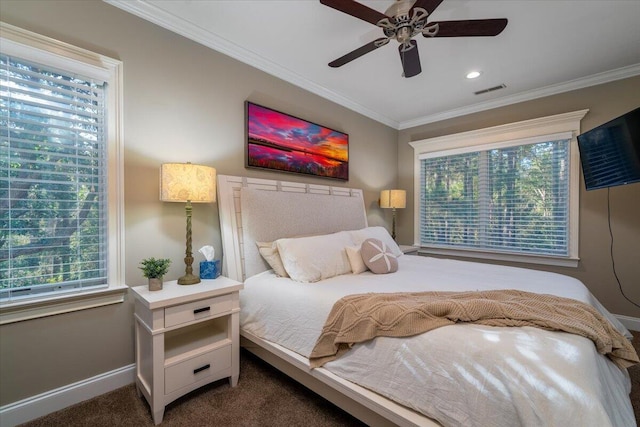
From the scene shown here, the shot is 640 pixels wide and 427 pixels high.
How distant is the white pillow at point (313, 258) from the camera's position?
2.10m

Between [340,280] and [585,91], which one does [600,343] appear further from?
[585,91]

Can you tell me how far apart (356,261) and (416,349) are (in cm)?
116

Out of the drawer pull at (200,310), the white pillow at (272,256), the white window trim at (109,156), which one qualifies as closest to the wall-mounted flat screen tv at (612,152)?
the white pillow at (272,256)

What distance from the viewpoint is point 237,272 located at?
2.31 m

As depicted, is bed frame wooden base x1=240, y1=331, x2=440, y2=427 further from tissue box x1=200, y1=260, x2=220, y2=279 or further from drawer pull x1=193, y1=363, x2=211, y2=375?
tissue box x1=200, y1=260, x2=220, y2=279

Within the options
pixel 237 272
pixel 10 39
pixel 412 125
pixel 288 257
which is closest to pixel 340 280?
pixel 288 257

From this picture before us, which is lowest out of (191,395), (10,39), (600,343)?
(191,395)

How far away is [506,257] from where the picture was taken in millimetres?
3605

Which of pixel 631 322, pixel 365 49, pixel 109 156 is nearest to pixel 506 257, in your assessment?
pixel 631 322

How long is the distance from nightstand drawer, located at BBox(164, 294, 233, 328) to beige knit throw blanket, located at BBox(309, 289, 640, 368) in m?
0.69

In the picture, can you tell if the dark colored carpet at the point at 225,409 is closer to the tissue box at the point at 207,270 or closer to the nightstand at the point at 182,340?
the nightstand at the point at 182,340

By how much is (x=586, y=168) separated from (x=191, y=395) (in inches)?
160

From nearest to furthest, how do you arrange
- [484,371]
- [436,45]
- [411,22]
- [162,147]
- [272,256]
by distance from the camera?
[484,371] → [411,22] → [162,147] → [272,256] → [436,45]

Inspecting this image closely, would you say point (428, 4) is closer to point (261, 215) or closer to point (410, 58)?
point (410, 58)
